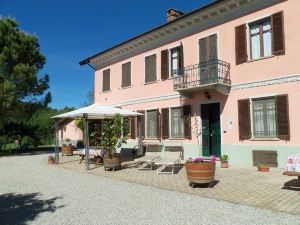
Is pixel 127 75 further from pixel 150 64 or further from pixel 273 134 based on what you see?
pixel 273 134

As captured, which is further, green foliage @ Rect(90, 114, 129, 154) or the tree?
the tree

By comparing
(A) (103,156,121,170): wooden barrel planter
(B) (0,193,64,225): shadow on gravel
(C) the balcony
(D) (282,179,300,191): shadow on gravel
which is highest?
(C) the balcony

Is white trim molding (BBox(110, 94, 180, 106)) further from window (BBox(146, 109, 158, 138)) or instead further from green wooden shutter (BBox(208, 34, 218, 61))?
green wooden shutter (BBox(208, 34, 218, 61))

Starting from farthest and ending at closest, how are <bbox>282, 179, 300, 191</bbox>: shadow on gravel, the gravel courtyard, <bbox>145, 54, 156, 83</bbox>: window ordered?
<bbox>145, 54, 156, 83</bbox>: window → <bbox>282, 179, 300, 191</bbox>: shadow on gravel → the gravel courtyard

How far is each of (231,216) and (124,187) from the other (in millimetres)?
3661

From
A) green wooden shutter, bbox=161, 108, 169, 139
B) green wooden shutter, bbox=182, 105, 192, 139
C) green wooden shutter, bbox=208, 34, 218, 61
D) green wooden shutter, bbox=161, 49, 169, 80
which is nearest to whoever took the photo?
green wooden shutter, bbox=208, 34, 218, 61

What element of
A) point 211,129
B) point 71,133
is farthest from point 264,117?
point 71,133

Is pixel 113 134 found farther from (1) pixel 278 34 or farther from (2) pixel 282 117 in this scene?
(1) pixel 278 34

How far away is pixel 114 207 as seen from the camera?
6.43 meters

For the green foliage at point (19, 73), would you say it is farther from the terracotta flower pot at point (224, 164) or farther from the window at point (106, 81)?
the terracotta flower pot at point (224, 164)

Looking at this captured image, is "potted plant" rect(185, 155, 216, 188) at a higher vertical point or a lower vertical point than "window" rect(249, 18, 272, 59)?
lower

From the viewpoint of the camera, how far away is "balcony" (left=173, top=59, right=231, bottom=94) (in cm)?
1295

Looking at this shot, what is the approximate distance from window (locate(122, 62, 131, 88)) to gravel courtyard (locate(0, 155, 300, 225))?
10331 mm

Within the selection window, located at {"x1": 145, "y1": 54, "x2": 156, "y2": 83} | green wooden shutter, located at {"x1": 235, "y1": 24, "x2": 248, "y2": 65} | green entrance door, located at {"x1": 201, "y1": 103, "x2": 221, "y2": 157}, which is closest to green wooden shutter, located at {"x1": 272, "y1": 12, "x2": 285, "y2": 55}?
green wooden shutter, located at {"x1": 235, "y1": 24, "x2": 248, "y2": 65}
